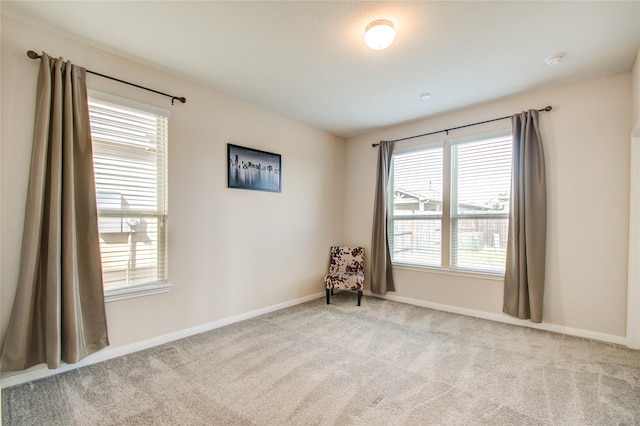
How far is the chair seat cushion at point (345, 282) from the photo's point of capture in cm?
406

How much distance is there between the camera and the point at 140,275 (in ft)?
8.93

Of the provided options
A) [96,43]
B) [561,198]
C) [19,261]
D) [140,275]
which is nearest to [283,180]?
[140,275]

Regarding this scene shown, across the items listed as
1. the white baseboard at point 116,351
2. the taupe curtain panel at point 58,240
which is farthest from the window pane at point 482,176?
the taupe curtain panel at point 58,240

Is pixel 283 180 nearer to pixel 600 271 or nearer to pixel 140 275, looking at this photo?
pixel 140 275

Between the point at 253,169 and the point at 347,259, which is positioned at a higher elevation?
the point at 253,169

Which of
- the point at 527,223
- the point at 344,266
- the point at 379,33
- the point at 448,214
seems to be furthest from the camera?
the point at 344,266

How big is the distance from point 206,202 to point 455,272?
3182 millimetres

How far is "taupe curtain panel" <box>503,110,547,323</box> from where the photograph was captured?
3129mm

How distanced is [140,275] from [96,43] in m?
2.01

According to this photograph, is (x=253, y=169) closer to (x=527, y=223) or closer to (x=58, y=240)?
(x=58, y=240)

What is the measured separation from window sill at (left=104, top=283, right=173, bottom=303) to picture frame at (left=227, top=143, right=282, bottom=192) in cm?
127

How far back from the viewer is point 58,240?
217 centimetres

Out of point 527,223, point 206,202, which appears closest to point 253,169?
point 206,202

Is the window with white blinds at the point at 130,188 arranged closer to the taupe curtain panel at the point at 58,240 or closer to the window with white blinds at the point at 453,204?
the taupe curtain panel at the point at 58,240
